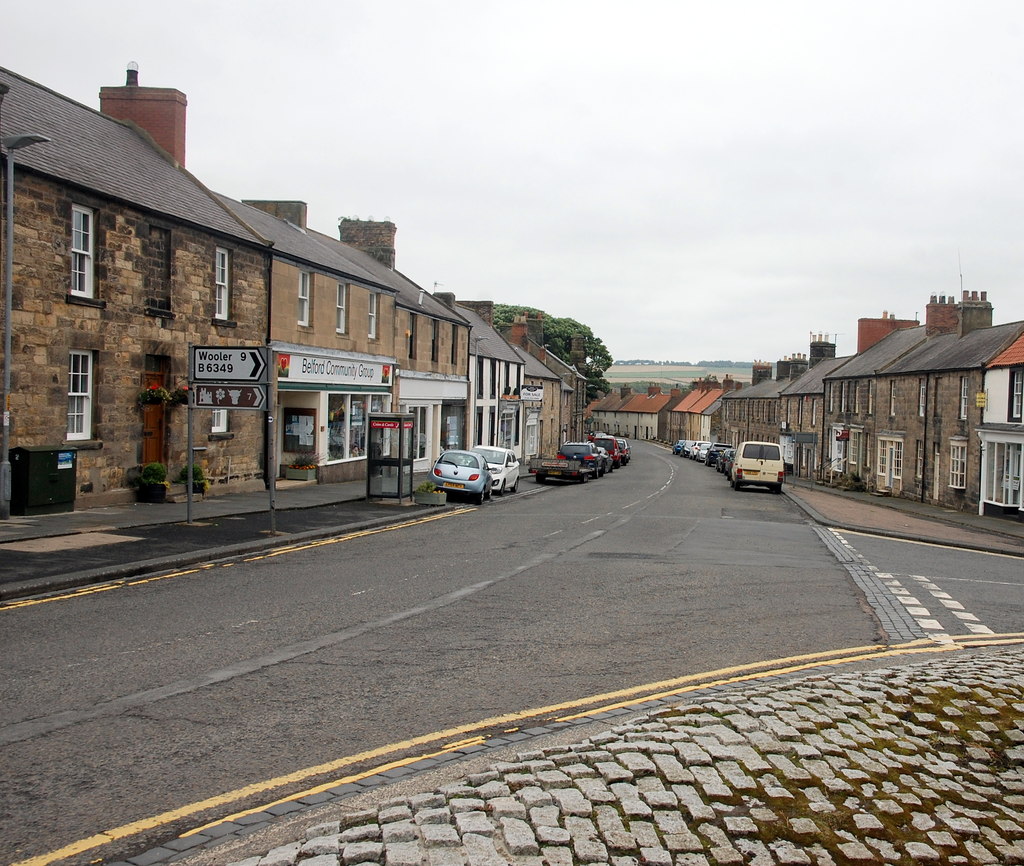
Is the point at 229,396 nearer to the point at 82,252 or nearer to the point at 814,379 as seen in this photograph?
the point at 82,252

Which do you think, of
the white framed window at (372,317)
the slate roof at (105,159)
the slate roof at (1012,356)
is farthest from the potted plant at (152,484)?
the slate roof at (1012,356)

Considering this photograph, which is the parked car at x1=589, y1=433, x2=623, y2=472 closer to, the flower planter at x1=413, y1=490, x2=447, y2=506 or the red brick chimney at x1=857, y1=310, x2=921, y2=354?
the red brick chimney at x1=857, y1=310, x2=921, y2=354

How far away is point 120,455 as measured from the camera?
20453mm

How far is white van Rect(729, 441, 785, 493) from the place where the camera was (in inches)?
1551

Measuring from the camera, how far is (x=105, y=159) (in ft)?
69.8

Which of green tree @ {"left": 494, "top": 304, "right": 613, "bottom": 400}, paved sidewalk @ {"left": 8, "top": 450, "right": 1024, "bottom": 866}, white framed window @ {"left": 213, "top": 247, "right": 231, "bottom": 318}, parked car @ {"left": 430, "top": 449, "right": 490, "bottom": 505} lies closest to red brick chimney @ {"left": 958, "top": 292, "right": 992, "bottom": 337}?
parked car @ {"left": 430, "top": 449, "right": 490, "bottom": 505}

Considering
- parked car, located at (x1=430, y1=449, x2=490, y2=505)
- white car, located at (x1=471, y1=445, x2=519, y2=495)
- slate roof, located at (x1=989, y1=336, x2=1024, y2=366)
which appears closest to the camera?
parked car, located at (x1=430, y1=449, x2=490, y2=505)

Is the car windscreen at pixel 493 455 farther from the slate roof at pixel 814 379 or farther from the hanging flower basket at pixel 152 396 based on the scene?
the slate roof at pixel 814 379

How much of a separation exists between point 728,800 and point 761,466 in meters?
35.4

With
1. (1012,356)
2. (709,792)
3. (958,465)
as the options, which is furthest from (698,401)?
(709,792)

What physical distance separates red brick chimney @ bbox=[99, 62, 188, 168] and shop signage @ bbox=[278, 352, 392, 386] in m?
6.14

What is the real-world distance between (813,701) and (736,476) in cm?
3380

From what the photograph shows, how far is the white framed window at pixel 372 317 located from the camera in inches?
1330

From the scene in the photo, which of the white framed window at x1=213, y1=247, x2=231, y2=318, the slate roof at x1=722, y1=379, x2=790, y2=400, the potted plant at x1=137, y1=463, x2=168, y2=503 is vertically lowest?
the potted plant at x1=137, y1=463, x2=168, y2=503
